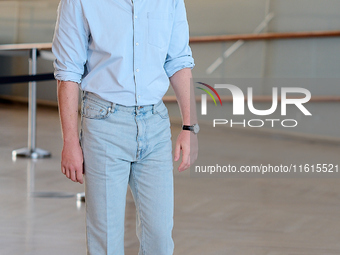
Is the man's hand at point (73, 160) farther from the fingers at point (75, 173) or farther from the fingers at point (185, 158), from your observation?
the fingers at point (185, 158)

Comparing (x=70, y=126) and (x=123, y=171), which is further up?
(x=70, y=126)

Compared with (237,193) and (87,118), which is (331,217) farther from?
(87,118)

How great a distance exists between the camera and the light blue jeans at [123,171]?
4.74 feet

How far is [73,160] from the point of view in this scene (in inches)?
57.5

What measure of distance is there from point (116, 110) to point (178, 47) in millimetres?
314

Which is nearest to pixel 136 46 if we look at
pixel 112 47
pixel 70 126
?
pixel 112 47

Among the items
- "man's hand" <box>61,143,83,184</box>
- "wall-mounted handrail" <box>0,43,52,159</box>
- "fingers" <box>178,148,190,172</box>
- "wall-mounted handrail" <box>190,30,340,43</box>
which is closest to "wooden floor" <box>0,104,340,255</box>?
"wall-mounted handrail" <box>0,43,52,159</box>

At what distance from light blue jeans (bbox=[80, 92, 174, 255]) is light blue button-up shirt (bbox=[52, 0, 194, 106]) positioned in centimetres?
5

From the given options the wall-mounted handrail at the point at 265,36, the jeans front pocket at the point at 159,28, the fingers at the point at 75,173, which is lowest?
the fingers at the point at 75,173

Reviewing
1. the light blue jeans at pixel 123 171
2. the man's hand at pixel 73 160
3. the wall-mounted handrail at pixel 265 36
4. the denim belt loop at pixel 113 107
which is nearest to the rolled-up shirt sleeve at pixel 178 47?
the light blue jeans at pixel 123 171

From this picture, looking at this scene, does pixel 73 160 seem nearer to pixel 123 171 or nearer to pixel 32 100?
pixel 123 171

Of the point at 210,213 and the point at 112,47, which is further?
the point at 210,213

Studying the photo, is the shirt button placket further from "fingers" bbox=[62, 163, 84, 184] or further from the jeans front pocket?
"fingers" bbox=[62, 163, 84, 184]

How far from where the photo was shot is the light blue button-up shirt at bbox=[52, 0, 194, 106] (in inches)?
56.1
